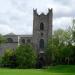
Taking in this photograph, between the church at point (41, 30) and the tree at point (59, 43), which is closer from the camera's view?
the tree at point (59, 43)

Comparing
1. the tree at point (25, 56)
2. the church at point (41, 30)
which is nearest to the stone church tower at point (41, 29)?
the church at point (41, 30)

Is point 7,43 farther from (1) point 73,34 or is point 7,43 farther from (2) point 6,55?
(1) point 73,34

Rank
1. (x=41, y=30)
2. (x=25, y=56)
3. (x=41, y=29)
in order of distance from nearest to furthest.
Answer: (x=25, y=56) < (x=41, y=30) < (x=41, y=29)

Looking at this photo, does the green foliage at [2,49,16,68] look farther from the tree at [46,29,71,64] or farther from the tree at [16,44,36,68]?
the tree at [46,29,71,64]

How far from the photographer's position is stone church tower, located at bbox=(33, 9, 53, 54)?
120 meters

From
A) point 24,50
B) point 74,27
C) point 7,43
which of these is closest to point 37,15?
point 7,43

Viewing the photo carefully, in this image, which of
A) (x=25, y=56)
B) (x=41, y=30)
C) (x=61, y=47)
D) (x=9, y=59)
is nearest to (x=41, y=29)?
(x=41, y=30)

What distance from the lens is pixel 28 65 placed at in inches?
4045

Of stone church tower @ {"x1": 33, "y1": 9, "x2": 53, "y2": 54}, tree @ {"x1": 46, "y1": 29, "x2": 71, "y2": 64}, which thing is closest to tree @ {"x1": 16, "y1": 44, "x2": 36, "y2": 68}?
tree @ {"x1": 46, "y1": 29, "x2": 71, "y2": 64}

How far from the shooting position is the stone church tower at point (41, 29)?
11983 cm

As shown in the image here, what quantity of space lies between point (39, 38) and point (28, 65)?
1972 centimetres

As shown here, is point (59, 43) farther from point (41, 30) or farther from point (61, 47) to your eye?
point (41, 30)

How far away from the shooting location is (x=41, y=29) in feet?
399

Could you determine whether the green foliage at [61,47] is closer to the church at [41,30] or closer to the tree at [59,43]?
the tree at [59,43]
